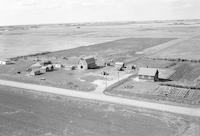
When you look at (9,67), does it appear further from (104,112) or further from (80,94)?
(104,112)

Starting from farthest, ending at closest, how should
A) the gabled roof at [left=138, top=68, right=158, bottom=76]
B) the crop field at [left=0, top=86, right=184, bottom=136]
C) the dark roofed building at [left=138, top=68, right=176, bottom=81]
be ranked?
the gabled roof at [left=138, top=68, right=158, bottom=76] < the dark roofed building at [left=138, top=68, right=176, bottom=81] < the crop field at [left=0, top=86, right=184, bottom=136]

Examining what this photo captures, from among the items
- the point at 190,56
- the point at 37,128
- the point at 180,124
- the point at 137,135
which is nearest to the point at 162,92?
the point at 180,124

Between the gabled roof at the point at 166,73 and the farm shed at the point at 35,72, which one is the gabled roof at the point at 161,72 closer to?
the gabled roof at the point at 166,73

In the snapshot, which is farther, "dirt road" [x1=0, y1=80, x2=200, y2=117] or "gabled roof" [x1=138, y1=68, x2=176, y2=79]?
"gabled roof" [x1=138, y1=68, x2=176, y2=79]

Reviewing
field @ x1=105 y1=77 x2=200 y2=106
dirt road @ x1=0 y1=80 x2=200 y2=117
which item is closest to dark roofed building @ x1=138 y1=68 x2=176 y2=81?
field @ x1=105 y1=77 x2=200 y2=106

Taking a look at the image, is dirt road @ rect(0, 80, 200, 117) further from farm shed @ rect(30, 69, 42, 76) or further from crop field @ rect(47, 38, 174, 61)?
crop field @ rect(47, 38, 174, 61)

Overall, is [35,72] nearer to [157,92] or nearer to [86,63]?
[86,63]

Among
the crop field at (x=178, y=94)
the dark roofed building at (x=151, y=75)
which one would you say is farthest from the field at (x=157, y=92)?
the dark roofed building at (x=151, y=75)

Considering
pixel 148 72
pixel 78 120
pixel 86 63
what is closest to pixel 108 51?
pixel 86 63
